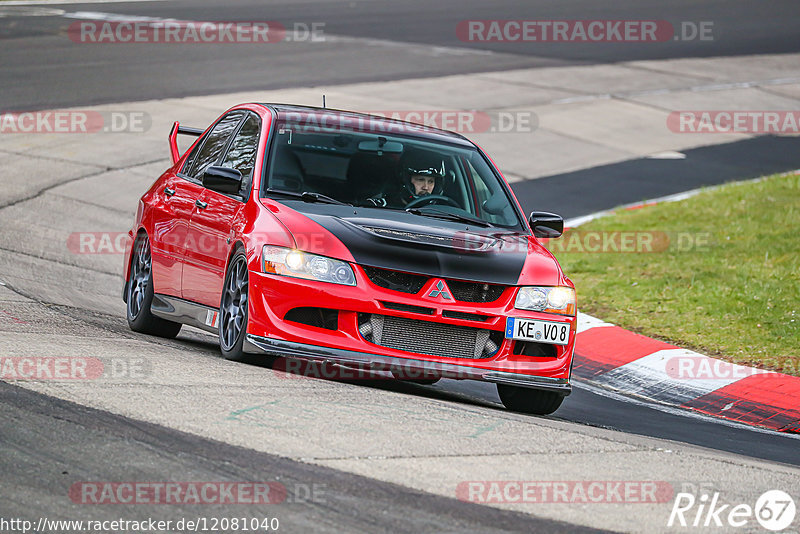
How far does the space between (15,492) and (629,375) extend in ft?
19.9

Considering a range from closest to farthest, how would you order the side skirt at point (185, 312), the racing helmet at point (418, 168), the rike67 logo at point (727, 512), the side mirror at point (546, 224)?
the rike67 logo at point (727, 512) → the side skirt at point (185, 312) → the racing helmet at point (418, 168) → the side mirror at point (546, 224)

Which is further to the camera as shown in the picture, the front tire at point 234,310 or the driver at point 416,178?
the driver at point 416,178

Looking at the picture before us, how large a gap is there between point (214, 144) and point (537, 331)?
3032mm

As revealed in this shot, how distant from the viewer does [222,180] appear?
8.08m

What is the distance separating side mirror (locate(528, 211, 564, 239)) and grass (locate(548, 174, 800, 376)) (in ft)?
7.98

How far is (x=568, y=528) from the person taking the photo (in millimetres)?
5051

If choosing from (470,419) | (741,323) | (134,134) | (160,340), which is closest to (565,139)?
(134,134)

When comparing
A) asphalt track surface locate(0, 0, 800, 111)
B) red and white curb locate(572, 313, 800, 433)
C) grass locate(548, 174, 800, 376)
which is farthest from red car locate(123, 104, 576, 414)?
asphalt track surface locate(0, 0, 800, 111)

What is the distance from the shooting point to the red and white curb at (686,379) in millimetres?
9094

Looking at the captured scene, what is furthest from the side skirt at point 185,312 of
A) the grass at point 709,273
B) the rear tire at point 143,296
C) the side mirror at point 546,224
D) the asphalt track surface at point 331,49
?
the asphalt track surface at point 331,49

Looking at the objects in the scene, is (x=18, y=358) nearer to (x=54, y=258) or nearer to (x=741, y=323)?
(x=54, y=258)

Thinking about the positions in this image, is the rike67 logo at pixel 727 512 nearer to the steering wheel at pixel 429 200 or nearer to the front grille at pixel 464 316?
the front grille at pixel 464 316

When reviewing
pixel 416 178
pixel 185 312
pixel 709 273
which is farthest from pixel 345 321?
pixel 709 273

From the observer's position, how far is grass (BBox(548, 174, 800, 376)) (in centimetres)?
1091
